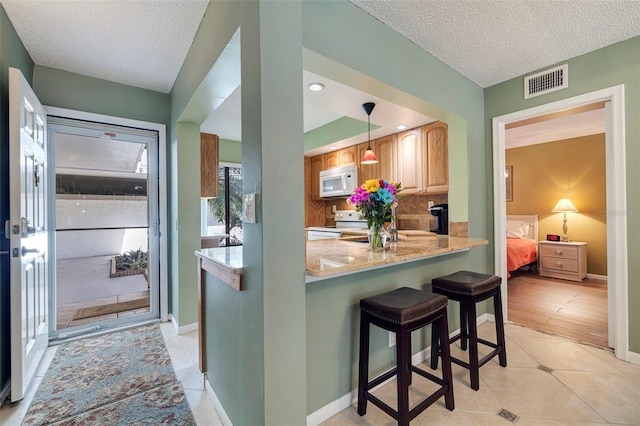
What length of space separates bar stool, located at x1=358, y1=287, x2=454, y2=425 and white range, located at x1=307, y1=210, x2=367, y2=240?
9.27 feet

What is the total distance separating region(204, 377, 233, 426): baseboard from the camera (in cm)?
155

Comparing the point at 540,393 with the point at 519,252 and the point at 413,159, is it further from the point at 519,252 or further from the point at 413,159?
the point at 519,252

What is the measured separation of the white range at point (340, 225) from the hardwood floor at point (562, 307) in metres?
2.31

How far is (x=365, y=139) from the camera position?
14.0ft

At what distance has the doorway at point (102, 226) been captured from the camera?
2.69 meters

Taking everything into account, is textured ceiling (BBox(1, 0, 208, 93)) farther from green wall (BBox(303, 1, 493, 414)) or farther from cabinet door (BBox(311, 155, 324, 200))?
cabinet door (BBox(311, 155, 324, 200))

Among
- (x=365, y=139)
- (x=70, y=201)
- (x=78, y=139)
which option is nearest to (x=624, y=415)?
(x=365, y=139)

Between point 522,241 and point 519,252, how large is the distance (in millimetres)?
377

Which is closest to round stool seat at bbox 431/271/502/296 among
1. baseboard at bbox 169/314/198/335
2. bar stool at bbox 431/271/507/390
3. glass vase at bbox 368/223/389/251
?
bar stool at bbox 431/271/507/390

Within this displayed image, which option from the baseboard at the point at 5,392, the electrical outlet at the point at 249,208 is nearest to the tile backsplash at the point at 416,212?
the electrical outlet at the point at 249,208

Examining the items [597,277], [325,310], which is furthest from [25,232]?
[597,277]

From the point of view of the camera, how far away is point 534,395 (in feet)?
5.87

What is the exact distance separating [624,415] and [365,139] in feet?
12.0

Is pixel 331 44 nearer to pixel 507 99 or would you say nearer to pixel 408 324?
pixel 408 324
